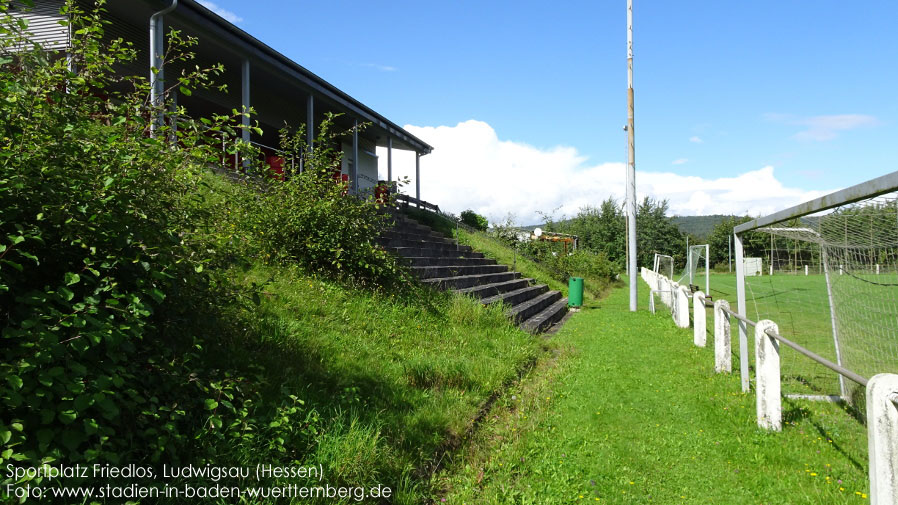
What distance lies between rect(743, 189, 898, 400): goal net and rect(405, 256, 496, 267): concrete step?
554 centimetres

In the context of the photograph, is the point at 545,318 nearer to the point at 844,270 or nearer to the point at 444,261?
the point at 444,261

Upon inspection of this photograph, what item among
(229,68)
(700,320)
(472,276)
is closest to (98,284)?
(700,320)

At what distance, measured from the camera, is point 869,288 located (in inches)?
191

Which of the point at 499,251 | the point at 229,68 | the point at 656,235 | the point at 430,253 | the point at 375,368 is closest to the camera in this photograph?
the point at 375,368

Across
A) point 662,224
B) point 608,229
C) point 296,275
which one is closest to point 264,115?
point 296,275

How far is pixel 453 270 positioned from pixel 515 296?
172cm

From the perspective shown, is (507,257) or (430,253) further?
(507,257)

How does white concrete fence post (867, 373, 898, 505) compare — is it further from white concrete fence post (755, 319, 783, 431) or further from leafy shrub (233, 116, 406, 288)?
leafy shrub (233, 116, 406, 288)

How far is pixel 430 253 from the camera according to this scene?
1127 cm

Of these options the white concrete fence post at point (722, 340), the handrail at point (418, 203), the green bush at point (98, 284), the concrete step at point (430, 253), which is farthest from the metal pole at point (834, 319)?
the handrail at point (418, 203)

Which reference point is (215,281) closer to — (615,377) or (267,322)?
(267,322)

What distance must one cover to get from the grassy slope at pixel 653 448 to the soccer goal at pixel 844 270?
2.28 feet

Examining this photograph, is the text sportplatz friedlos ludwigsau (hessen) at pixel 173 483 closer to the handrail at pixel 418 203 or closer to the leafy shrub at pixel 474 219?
the handrail at pixel 418 203

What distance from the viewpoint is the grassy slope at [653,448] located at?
3146mm
